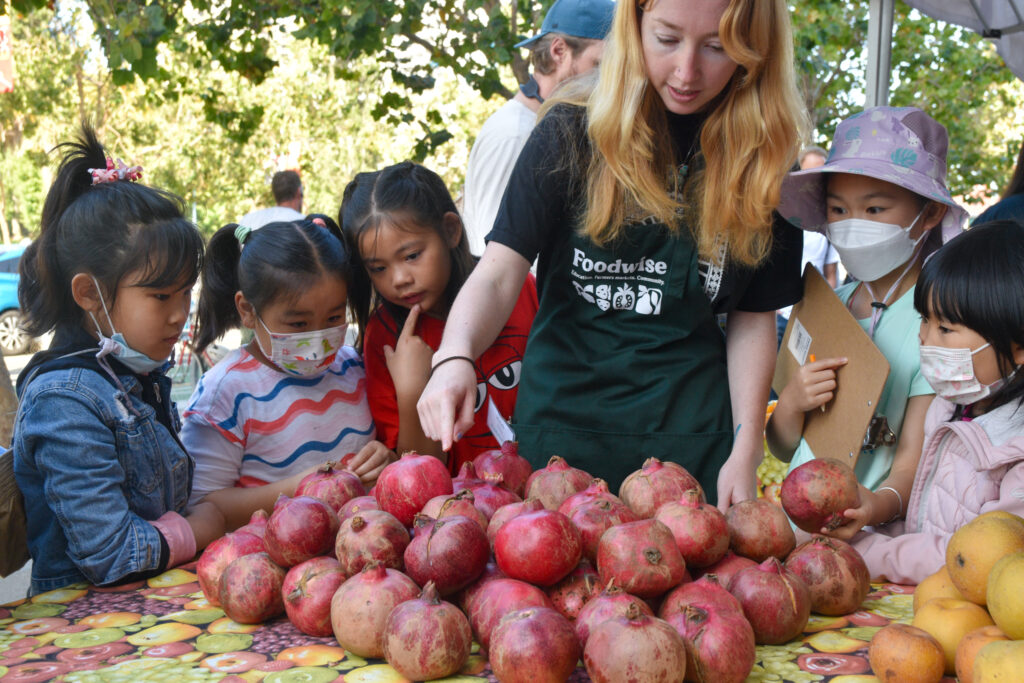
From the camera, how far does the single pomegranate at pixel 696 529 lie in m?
1.50

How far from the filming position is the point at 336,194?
29453mm

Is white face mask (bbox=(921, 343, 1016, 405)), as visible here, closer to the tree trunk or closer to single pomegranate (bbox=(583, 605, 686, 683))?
single pomegranate (bbox=(583, 605, 686, 683))

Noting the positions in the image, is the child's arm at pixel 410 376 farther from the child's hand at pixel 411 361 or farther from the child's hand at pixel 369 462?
the child's hand at pixel 369 462

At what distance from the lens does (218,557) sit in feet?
5.54

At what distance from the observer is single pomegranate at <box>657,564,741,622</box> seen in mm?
1351

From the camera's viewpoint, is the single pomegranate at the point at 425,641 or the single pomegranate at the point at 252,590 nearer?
the single pomegranate at the point at 425,641

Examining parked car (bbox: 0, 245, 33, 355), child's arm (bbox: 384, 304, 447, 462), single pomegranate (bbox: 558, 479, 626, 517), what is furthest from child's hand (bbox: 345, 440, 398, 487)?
parked car (bbox: 0, 245, 33, 355)

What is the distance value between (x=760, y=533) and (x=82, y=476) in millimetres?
1455

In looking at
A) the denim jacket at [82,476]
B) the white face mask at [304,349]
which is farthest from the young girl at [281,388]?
the denim jacket at [82,476]

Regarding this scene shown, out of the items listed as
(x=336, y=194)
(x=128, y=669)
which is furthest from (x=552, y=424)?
(x=336, y=194)

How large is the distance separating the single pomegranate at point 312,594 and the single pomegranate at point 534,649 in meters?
0.36

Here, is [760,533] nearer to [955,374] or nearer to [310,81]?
[955,374]

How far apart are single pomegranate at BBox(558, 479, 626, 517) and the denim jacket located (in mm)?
952

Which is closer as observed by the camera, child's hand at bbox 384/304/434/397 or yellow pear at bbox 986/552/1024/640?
yellow pear at bbox 986/552/1024/640
